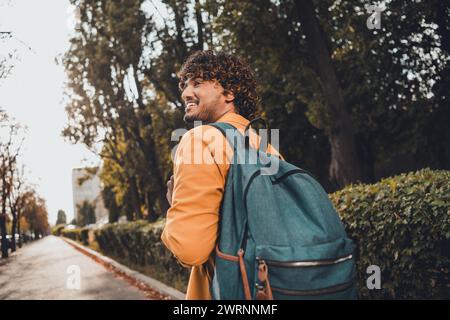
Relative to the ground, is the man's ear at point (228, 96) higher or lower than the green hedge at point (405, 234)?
higher

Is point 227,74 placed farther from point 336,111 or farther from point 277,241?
point 336,111

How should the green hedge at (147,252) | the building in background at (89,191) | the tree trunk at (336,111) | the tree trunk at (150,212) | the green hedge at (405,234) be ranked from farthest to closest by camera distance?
the building in background at (89,191) → the tree trunk at (150,212) → the green hedge at (147,252) → the tree trunk at (336,111) → the green hedge at (405,234)

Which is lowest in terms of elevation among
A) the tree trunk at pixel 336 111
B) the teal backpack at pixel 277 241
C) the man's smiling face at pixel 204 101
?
the teal backpack at pixel 277 241

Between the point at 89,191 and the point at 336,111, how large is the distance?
421ft

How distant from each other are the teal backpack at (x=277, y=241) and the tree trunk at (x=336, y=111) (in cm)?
829

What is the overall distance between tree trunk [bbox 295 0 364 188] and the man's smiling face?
8039mm

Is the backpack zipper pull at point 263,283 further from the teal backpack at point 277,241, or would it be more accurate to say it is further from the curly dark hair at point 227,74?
the curly dark hair at point 227,74

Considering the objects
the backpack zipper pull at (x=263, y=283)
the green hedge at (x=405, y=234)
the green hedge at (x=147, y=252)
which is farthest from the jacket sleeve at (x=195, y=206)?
the green hedge at (x=147, y=252)

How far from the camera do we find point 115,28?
477 inches

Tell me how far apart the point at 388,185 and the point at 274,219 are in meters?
3.83

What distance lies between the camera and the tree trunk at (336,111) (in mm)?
9445

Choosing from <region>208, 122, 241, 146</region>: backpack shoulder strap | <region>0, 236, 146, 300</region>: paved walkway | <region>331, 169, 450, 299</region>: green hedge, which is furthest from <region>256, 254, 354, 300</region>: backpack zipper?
<region>0, 236, 146, 300</region>: paved walkway

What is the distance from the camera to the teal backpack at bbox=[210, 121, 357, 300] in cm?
137
